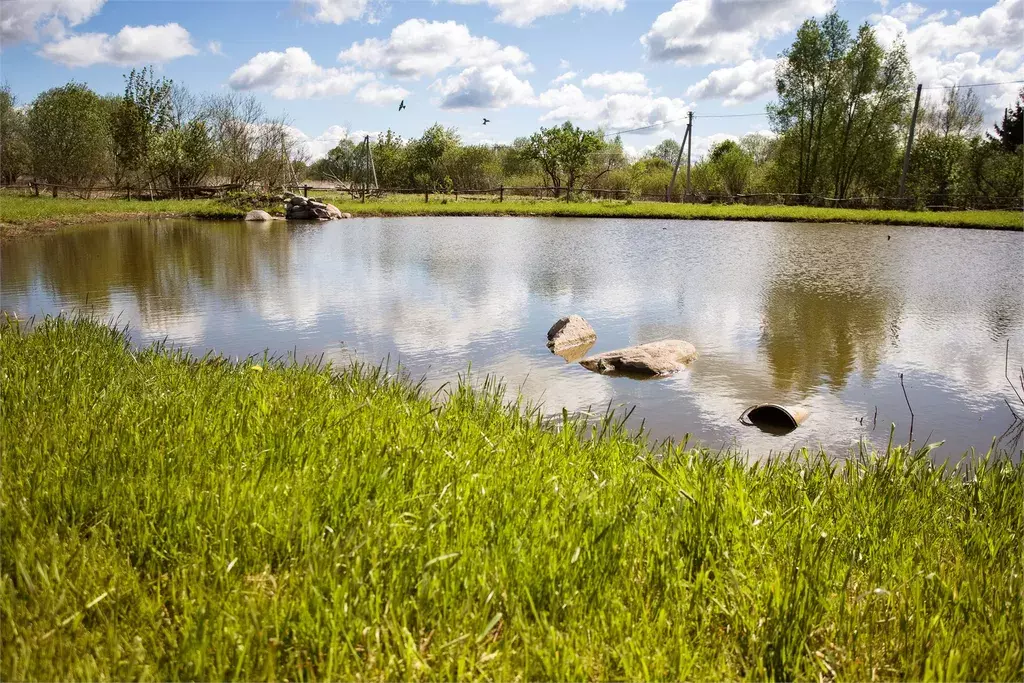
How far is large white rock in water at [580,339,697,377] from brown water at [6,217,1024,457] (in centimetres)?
25

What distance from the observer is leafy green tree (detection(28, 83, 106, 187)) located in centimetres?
4234

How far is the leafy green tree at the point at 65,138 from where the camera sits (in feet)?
139

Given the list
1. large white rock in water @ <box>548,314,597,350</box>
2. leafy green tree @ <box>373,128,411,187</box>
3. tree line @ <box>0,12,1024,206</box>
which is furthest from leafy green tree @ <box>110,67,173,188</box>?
large white rock in water @ <box>548,314,597,350</box>

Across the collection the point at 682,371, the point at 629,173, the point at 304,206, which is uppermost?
the point at 629,173

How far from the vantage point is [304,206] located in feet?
106

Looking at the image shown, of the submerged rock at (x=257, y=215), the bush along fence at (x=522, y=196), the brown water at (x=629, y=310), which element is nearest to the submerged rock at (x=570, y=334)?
the brown water at (x=629, y=310)

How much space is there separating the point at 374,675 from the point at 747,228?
29.2m

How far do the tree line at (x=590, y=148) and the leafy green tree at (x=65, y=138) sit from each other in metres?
0.07

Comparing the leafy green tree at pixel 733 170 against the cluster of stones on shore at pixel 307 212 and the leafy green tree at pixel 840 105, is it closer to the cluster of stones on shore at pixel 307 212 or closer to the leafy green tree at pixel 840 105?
the leafy green tree at pixel 840 105

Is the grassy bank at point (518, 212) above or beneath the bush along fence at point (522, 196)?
beneath

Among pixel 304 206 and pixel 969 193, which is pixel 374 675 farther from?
pixel 969 193

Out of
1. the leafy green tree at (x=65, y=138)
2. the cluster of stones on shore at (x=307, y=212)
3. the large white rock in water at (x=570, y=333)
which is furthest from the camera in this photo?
the leafy green tree at (x=65, y=138)

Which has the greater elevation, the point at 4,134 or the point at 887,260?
the point at 4,134

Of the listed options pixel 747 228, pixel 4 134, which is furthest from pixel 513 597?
pixel 4 134
